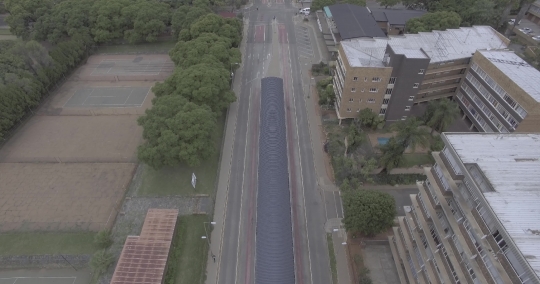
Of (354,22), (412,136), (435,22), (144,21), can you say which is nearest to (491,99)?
(412,136)

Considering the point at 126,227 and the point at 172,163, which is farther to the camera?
the point at 172,163

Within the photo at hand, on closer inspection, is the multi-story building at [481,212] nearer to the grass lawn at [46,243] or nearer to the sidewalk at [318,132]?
the sidewalk at [318,132]

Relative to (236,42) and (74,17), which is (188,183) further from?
(74,17)

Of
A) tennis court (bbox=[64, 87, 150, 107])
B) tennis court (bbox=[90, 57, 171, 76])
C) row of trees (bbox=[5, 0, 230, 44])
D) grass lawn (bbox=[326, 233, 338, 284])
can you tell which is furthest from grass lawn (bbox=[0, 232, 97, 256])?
row of trees (bbox=[5, 0, 230, 44])

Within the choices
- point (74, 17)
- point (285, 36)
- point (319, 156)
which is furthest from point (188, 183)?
point (74, 17)

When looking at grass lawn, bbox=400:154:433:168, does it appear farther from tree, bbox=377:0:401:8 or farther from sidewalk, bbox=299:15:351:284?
tree, bbox=377:0:401:8

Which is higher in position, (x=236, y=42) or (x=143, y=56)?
(x=236, y=42)
